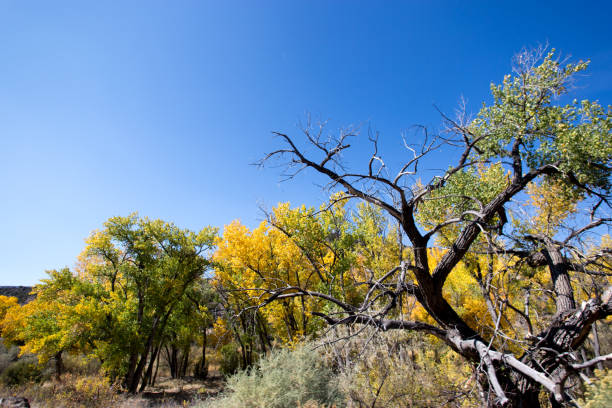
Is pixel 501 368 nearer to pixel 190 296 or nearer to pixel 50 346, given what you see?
pixel 190 296

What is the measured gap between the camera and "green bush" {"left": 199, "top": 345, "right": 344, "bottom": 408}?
20.6 ft

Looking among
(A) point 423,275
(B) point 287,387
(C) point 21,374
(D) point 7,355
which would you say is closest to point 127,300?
(C) point 21,374

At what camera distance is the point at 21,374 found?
17.4 m

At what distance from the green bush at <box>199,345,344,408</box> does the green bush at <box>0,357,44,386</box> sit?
18.2 metres

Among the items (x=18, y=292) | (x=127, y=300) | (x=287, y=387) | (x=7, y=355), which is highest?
(x=18, y=292)

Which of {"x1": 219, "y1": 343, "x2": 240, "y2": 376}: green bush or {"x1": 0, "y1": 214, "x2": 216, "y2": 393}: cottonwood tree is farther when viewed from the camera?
{"x1": 219, "y1": 343, "x2": 240, "y2": 376}: green bush

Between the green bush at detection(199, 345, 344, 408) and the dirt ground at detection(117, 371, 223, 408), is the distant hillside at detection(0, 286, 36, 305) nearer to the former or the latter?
the dirt ground at detection(117, 371, 223, 408)

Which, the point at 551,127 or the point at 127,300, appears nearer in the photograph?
the point at 551,127

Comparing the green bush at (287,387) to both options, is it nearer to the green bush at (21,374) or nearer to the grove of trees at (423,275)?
the grove of trees at (423,275)

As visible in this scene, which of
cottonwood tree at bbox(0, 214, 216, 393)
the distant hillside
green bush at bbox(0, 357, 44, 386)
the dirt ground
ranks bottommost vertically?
the dirt ground

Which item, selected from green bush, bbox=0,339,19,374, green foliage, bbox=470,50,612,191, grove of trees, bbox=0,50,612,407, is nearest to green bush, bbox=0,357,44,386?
green bush, bbox=0,339,19,374

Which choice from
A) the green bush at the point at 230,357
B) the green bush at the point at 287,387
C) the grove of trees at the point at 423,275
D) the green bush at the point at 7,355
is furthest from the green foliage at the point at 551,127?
the green bush at the point at 7,355

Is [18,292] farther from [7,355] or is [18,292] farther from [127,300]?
[127,300]

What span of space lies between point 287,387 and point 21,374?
2201 centimetres
